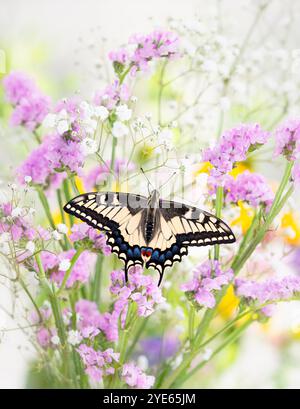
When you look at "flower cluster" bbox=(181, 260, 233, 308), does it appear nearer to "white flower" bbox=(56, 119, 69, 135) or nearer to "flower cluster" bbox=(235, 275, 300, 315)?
"flower cluster" bbox=(235, 275, 300, 315)

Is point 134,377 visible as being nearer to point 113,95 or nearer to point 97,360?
point 97,360

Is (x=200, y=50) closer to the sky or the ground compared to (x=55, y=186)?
closer to the sky

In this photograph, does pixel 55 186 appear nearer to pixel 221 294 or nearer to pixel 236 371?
pixel 221 294

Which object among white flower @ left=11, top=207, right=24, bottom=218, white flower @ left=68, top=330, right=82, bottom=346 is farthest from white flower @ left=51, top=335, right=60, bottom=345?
white flower @ left=11, top=207, right=24, bottom=218

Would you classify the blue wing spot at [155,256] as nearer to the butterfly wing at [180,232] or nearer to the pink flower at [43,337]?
the butterfly wing at [180,232]

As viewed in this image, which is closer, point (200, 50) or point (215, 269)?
point (215, 269)
